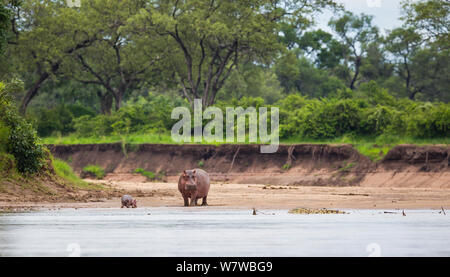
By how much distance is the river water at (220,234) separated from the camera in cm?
1038

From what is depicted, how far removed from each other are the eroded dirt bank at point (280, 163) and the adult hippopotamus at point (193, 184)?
1247 cm

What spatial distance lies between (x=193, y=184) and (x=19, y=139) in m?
5.97

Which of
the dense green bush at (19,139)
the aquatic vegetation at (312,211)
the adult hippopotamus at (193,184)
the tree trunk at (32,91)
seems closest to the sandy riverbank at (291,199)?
the adult hippopotamus at (193,184)

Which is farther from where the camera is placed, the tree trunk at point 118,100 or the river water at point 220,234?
the tree trunk at point 118,100

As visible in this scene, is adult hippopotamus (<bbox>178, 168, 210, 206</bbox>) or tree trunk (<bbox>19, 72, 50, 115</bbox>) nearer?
adult hippopotamus (<bbox>178, 168, 210, 206</bbox>)

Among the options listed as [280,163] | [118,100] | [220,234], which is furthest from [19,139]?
[118,100]

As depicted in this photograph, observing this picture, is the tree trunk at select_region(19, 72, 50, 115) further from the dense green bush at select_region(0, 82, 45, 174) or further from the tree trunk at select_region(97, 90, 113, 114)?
the dense green bush at select_region(0, 82, 45, 174)

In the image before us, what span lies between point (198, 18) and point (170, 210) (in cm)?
2982

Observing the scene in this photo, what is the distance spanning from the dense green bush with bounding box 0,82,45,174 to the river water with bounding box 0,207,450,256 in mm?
4471

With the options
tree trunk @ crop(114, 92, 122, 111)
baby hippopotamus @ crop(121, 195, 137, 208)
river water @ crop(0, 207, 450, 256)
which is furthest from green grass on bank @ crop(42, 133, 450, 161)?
river water @ crop(0, 207, 450, 256)

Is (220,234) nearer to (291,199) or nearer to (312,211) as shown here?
(312,211)

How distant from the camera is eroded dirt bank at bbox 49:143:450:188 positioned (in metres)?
31.2

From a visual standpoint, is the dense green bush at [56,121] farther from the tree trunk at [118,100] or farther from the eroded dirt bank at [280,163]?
the eroded dirt bank at [280,163]

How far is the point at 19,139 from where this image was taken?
71.7ft
